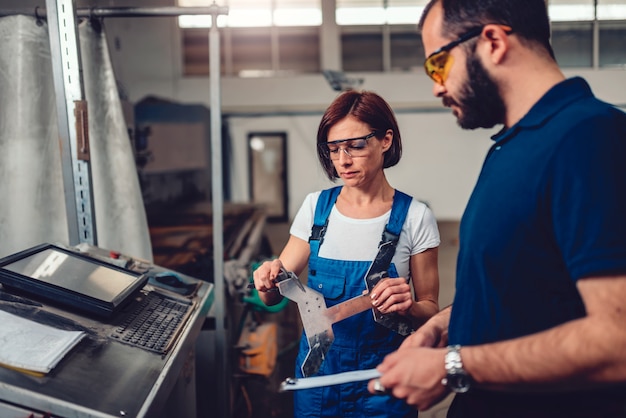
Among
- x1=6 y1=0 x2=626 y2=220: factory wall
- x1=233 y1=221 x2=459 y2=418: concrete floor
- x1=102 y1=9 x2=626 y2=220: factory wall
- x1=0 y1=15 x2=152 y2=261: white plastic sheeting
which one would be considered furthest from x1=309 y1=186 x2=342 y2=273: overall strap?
x1=6 y1=0 x2=626 y2=220: factory wall

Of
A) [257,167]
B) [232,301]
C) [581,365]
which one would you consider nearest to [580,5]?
[257,167]

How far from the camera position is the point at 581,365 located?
28.0 inches

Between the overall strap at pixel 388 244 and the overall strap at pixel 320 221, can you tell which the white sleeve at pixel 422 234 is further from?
the overall strap at pixel 320 221

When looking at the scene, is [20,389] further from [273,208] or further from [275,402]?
[273,208]

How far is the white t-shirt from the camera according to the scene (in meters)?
1.35

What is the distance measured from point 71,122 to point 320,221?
3.41 ft

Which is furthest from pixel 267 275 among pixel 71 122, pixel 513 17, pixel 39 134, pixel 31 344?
pixel 39 134

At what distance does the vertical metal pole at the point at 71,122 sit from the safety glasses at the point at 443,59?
1363 millimetres

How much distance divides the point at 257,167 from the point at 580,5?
5.78 metres

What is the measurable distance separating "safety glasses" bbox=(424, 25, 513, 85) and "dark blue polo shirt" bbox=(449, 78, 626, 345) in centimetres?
15

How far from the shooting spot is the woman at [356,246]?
1300mm

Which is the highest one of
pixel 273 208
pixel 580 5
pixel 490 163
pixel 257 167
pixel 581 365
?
pixel 580 5

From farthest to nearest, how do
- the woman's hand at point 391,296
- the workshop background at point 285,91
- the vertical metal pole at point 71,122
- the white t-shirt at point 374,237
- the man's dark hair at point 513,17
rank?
1. the workshop background at point 285,91
2. the vertical metal pole at point 71,122
3. the white t-shirt at point 374,237
4. the woman's hand at point 391,296
5. the man's dark hair at point 513,17

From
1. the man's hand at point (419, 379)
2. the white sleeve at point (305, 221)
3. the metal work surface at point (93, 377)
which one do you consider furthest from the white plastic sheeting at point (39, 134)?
the man's hand at point (419, 379)
